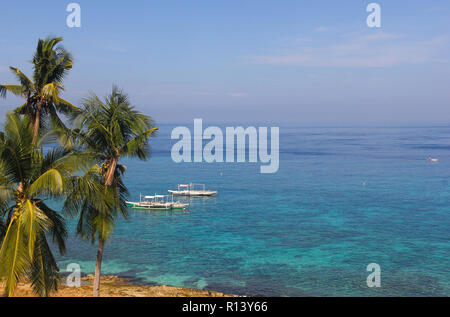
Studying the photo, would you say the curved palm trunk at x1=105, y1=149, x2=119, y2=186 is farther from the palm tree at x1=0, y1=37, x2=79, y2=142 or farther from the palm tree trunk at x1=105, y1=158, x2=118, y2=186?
the palm tree at x1=0, y1=37, x2=79, y2=142

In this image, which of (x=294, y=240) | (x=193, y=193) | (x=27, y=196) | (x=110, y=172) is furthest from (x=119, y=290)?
(x=193, y=193)

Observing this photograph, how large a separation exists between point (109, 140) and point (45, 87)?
367 cm

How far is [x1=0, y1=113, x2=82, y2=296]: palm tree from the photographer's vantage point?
10.5 m

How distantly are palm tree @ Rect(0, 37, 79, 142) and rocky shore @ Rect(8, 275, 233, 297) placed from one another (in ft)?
47.9

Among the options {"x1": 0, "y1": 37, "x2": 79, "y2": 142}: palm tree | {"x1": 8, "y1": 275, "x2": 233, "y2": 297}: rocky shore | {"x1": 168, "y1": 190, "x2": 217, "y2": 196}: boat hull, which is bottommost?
{"x1": 8, "y1": 275, "x2": 233, "y2": 297}: rocky shore

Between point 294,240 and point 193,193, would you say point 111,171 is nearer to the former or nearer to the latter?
point 294,240

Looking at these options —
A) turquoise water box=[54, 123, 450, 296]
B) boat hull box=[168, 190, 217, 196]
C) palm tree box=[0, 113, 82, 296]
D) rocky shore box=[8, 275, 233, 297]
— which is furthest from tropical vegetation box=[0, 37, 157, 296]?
boat hull box=[168, 190, 217, 196]

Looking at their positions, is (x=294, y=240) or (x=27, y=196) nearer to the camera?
(x=27, y=196)

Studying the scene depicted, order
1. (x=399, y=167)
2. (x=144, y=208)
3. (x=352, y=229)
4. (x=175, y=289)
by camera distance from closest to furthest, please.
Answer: (x=175, y=289) < (x=352, y=229) < (x=144, y=208) < (x=399, y=167)

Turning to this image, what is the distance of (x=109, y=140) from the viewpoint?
46.8ft

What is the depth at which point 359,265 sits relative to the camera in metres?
39.2
